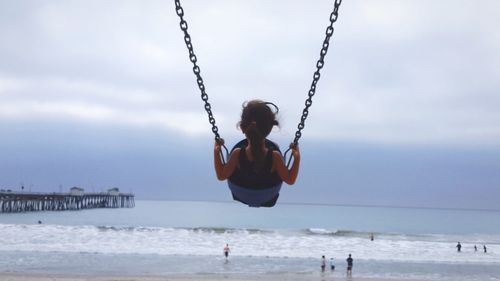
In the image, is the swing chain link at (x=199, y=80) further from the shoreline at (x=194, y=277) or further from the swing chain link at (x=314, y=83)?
the shoreline at (x=194, y=277)

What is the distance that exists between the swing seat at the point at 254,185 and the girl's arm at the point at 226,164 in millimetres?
52

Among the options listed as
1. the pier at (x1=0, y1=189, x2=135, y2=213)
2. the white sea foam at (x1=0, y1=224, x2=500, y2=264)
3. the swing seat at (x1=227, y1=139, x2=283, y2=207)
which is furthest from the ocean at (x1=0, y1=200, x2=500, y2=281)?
the pier at (x1=0, y1=189, x2=135, y2=213)

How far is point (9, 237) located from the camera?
34.8 m

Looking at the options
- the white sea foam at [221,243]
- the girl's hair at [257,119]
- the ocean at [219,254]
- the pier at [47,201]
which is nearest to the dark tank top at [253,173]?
the girl's hair at [257,119]

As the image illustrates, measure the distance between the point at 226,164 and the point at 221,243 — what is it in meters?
31.5

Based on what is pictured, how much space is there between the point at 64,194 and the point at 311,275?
5627cm

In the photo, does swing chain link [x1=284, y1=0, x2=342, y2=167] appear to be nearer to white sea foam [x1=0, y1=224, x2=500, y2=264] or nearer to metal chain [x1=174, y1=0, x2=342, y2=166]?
metal chain [x1=174, y1=0, x2=342, y2=166]

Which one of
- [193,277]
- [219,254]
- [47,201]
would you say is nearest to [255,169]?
[193,277]

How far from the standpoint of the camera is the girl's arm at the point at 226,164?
14.0ft

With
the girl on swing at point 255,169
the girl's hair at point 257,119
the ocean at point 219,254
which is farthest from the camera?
the ocean at point 219,254

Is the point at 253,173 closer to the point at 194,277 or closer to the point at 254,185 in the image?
the point at 254,185

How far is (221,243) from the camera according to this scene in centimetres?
3512

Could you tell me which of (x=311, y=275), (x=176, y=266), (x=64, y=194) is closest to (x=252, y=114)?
(x=311, y=275)

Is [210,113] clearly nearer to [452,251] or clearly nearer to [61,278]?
[61,278]
